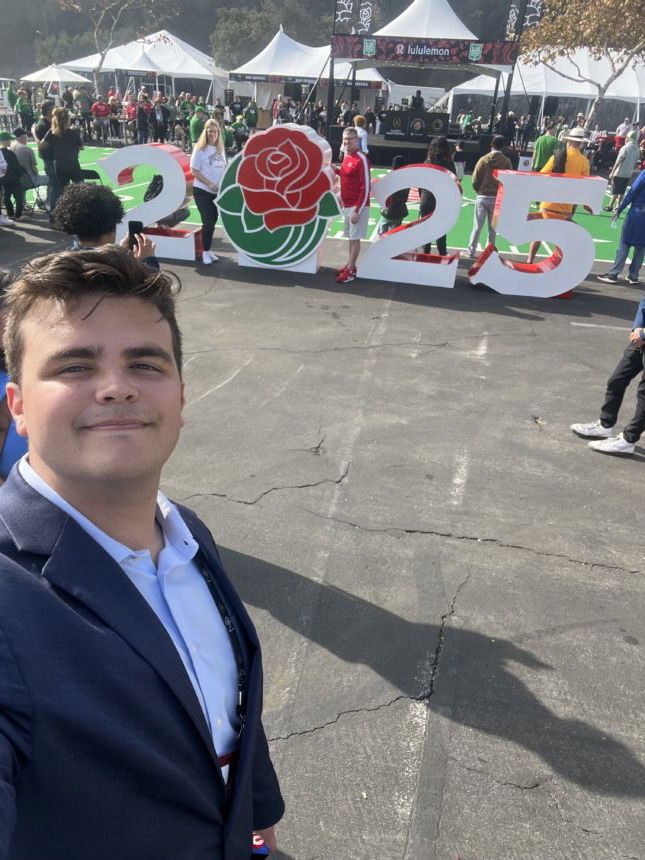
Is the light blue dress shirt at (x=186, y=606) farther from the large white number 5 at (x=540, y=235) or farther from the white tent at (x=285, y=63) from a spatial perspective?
the white tent at (x=285, y=63)

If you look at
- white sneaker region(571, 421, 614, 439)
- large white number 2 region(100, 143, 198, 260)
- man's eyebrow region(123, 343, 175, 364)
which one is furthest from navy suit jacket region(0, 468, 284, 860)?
large white number 2 region(100, 143, 198, 260)

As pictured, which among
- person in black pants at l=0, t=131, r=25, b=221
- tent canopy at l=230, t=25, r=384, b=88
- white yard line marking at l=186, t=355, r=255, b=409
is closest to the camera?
white yard line marking at l=186, t=355, r=255, b=409

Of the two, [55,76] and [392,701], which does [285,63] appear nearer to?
[55,76]

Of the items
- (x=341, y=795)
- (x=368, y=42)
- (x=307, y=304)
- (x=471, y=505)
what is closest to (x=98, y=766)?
(x=341, y=795)

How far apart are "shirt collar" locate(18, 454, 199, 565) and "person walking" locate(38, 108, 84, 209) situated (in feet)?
36.1

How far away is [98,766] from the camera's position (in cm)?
102

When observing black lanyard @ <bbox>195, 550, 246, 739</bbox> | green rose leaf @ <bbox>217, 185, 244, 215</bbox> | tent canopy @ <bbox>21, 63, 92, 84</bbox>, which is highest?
tent canopy @ <bbox>21, 63, 92, 84</bbox>

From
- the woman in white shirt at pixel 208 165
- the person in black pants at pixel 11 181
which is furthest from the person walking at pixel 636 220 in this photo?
the person in black pants at pixel 11 181

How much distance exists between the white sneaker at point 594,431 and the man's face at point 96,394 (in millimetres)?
4930

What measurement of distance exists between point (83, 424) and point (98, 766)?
59 centimetres

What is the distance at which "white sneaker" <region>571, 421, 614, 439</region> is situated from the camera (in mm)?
5480

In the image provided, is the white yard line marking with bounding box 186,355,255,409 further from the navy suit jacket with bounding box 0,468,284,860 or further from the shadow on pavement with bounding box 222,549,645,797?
the navy suit jacket with bounding box 0,468,284,860

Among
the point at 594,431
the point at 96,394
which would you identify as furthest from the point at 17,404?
the point at 594,431

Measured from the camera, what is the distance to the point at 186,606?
134cm
